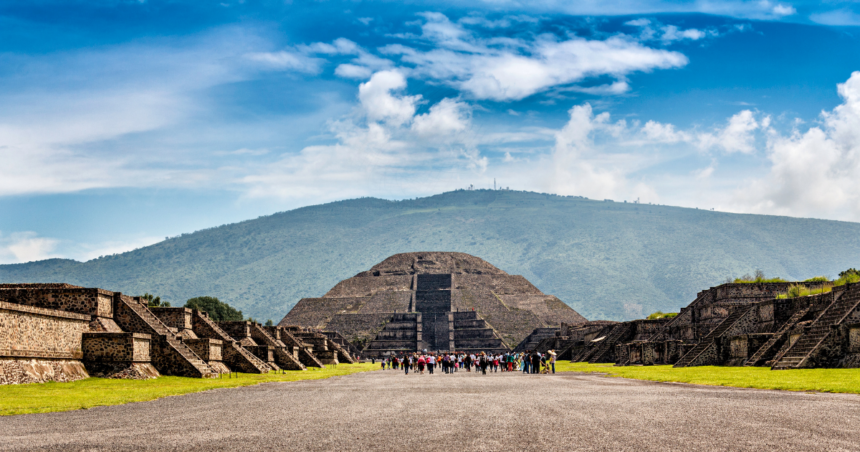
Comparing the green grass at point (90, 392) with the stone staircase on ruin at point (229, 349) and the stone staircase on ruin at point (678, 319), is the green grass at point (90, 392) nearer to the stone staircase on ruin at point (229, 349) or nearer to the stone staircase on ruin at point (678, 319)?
the stone staircase on ruin at point (229, 349)

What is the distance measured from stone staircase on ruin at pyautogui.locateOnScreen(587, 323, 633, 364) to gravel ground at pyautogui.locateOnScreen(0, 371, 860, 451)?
34719 mm

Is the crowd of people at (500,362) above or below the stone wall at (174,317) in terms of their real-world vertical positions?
below

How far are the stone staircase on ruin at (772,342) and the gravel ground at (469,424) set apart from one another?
13.3 meters

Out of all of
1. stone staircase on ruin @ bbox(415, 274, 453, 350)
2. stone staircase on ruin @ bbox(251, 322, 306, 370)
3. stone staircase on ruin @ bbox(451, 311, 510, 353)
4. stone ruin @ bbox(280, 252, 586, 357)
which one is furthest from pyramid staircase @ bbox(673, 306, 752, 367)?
stone staircase on ruin @ bbox(415, 274, 453, 350)

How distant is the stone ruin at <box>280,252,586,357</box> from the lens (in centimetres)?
9206

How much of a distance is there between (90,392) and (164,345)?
9.01 meters

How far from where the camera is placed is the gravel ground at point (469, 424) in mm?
11727

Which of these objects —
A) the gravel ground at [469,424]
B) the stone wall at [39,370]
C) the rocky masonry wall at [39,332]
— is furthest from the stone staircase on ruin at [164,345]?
the gravel ground at [469,424]

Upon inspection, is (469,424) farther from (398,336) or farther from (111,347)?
(398,336)

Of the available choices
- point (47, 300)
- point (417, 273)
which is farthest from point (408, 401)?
point (417, 273)

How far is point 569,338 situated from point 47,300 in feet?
166

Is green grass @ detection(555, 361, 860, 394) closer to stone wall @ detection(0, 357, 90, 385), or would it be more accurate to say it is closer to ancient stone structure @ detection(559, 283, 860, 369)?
ancient stone structure @ detection(559, 283, 860, 369)

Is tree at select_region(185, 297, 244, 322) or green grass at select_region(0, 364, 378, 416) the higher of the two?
tree at select_region(185, 297, 244, 322)

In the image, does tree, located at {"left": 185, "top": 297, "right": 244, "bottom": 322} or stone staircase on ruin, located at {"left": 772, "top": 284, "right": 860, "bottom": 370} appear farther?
tree, located at {"left": 185, "top": 297, "right": 244, "bottom": 322}
